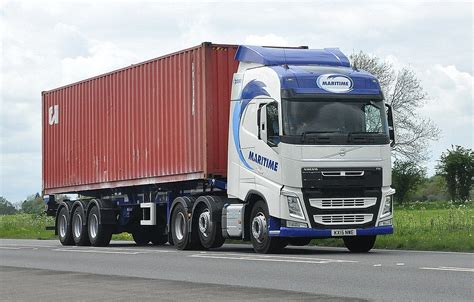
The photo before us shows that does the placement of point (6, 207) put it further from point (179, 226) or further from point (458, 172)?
point (179, 226)

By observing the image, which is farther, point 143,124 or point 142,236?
point 142,236

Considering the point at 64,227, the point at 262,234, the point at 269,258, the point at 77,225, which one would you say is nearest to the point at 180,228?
the point at 262,234

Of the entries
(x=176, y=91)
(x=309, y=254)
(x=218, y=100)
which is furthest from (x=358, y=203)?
(x=176, y=91)

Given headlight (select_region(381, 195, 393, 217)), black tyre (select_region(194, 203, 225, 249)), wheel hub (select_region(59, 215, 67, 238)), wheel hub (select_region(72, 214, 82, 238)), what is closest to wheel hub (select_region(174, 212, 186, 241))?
black tyre (select_region(194, 203, 225, 249))

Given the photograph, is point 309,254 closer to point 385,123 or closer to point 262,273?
point 385,123

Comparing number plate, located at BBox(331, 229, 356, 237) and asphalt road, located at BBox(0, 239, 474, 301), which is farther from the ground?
number plate, located at BBox(331, 229, 356, 237)

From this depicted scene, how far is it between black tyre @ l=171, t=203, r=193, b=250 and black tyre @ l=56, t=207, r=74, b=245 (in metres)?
6.37

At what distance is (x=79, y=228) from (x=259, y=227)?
9880 millimetres

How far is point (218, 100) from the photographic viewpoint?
2425 centimetres

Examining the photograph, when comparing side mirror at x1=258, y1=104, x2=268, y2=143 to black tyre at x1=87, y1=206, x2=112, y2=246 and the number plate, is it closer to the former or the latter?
the number plate

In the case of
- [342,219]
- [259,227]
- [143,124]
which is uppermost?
[143,124]

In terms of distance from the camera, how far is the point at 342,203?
21297mm

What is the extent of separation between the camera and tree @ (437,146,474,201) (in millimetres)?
89938

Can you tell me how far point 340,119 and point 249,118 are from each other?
6.66ft
